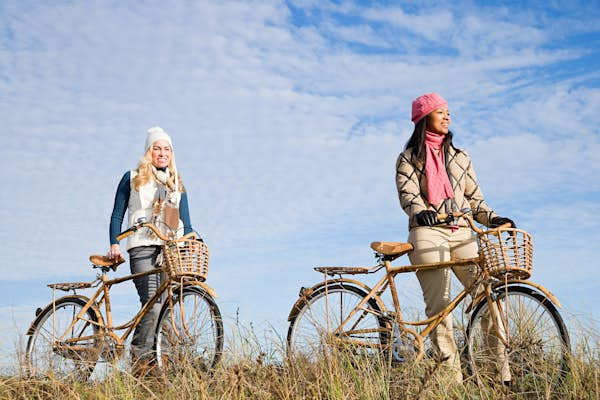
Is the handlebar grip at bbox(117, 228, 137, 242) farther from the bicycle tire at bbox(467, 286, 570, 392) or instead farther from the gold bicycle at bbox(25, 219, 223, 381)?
the bicycle tire at bbox(467, 286, 570, 392)

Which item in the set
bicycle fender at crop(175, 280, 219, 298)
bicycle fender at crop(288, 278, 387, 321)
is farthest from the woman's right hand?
bicycle fender at crop(288, 278, 387, 321)

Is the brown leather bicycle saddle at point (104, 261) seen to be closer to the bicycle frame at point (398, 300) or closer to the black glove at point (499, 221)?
the bicycle frame at point (398, 300)

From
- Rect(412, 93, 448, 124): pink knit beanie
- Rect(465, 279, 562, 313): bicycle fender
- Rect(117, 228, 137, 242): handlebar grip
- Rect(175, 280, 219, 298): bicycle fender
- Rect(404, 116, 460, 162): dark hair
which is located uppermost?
Rect(412, 93, 448, 124): pink knit beanie

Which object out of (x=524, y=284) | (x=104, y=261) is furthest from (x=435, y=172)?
(x=104, y=261)

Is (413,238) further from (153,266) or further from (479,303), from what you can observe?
(153,266)

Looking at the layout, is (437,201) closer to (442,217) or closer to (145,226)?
(442,217)

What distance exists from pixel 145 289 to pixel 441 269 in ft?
8.73

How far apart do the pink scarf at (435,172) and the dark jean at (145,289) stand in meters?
2.55

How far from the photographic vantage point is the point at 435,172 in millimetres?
6090

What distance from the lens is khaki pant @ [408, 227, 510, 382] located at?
231 inches

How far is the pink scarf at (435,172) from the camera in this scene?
6.03 meters

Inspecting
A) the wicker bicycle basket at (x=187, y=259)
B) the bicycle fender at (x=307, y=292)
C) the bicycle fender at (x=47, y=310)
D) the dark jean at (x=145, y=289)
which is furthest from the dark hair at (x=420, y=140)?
the bicycle fender at (x=47, y=310)

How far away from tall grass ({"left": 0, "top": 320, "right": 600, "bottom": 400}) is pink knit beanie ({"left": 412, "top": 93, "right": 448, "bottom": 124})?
2.04m

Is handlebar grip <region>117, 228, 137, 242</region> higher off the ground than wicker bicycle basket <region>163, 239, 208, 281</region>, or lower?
higher
